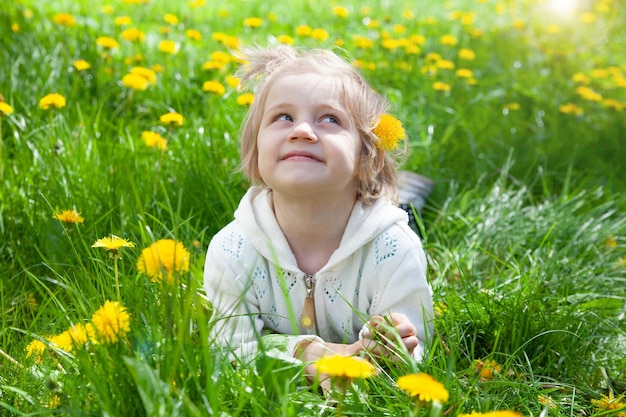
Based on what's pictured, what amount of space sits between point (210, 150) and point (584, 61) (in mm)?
3288

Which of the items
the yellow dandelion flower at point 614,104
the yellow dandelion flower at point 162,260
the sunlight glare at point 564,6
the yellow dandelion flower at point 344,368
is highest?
the sunlight glare at point 564,6

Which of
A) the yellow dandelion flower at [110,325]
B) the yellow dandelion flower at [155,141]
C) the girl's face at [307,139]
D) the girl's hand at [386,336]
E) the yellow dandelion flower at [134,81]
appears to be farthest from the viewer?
the yellow dandelion flower at [134,81]

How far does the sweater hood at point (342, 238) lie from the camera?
1.99 m

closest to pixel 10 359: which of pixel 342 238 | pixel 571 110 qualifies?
pixel 342 238

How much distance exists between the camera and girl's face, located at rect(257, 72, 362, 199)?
6.21 feet

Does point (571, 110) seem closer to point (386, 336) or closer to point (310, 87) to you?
point (310, 87)

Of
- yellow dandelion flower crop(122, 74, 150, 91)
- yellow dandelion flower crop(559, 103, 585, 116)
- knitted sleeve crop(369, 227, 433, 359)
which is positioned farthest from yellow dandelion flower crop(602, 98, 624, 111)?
knitted sleeve crop(369, 227, 433, 359)

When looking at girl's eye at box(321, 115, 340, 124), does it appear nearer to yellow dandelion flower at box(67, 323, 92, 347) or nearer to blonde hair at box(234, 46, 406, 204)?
blonde hair at box(234, 46, 406, 204)

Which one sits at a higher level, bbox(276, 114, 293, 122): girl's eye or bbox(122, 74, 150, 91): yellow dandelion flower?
bbox(276, 114, 293, 122): girl's eye

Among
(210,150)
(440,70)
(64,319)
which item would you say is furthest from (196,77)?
(64,319)

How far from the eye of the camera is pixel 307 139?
1899 mm

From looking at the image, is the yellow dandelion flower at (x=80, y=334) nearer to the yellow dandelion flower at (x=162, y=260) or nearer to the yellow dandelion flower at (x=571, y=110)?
the yellow dandelion flower at (x=162, y=260)

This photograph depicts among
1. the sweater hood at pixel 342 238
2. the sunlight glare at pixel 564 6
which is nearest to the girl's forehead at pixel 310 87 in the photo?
the sweater hood at pixel 342 238

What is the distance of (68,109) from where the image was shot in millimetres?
3096
